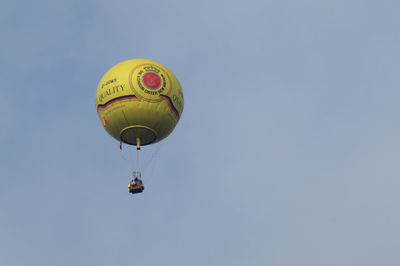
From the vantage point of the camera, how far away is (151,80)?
5362cm

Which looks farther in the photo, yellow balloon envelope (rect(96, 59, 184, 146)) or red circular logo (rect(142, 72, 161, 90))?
red circular logo (rect(142, 72, 161, 90))

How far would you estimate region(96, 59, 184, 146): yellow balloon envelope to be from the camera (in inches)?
2093

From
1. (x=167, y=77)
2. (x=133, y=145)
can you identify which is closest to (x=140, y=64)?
(x=167, y=77)

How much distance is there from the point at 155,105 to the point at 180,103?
8.79 feet

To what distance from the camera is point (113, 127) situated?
54469 millimetres

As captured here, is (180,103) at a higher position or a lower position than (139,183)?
higher

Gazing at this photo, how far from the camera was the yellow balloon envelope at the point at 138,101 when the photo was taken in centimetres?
5316

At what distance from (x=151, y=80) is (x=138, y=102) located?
1.78 metres

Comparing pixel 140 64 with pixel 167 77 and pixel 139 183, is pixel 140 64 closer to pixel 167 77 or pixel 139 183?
pixel 167 77

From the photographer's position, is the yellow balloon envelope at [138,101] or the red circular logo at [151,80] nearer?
the yellow balloon envelope at [138,101]

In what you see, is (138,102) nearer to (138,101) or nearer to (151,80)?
(138,101)

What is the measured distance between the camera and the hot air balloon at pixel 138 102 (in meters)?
53.2

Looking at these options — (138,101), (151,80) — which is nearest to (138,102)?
(138,101)

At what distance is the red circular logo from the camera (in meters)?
53.4
